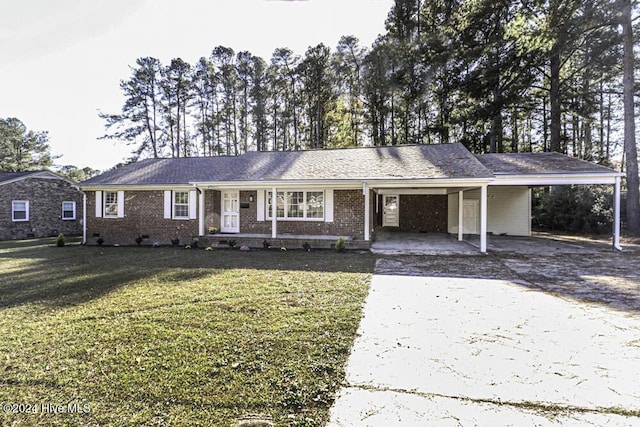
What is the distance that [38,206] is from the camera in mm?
17984

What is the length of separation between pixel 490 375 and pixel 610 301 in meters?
3.97

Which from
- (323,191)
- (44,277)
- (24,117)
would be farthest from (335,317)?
(24,117)

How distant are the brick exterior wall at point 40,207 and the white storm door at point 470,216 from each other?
21.2 meters

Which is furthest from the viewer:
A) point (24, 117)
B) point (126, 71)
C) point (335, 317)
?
point (24, 117)

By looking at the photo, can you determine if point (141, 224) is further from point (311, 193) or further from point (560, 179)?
point (560, 179)

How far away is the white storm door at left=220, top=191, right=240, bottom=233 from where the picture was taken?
13500 millimetres

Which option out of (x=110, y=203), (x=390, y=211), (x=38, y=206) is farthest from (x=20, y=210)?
(x=390, y=211)

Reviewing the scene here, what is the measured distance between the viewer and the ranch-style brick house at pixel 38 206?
16828 millimetres

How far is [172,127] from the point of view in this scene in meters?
28.0

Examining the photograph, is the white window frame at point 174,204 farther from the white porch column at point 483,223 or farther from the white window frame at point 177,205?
the white porch column at point 483,223

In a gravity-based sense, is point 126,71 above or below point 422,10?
below

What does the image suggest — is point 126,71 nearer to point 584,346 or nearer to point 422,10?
point 422,10

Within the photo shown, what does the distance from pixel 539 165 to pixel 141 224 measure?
16880mm

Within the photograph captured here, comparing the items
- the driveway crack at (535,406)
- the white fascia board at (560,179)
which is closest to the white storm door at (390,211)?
the white fascia board at (560,179)
